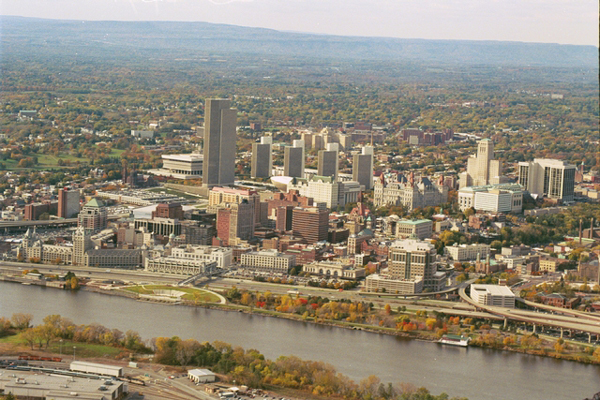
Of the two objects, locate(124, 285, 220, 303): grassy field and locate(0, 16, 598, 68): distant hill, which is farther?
locate(0, 16, 598, 68): distant hill

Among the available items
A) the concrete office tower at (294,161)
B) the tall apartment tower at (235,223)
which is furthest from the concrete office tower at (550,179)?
the tall apartment tower at (235,223)

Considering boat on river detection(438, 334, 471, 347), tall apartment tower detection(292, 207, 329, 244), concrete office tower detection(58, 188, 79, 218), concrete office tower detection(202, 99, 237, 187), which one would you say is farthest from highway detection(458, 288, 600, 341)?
concrete office tower detection(202, 99, 237, 187)

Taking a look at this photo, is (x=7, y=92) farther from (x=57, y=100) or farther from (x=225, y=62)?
(x=225, y=62)

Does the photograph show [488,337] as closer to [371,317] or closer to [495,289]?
[371,317]

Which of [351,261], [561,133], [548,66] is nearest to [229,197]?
[351,261]

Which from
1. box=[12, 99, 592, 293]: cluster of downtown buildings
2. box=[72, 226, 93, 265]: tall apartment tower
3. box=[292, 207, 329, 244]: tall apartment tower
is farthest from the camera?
box=[292, 207, 329, 244]: tall apartment tower

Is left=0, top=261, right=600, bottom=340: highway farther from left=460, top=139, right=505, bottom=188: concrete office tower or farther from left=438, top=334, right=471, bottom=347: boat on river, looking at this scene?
left=460, top=139, right=505, bottom=188: concrete office tower

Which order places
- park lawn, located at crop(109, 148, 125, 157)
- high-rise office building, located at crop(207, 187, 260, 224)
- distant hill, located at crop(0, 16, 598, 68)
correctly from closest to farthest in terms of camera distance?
1. high-rise office building, located at crop(207, 187, 260, 224)
2. park lawn, located at crop(109, 148, 125, 157)
3. distant hill, located at crop(0, 16, 598, 68)
